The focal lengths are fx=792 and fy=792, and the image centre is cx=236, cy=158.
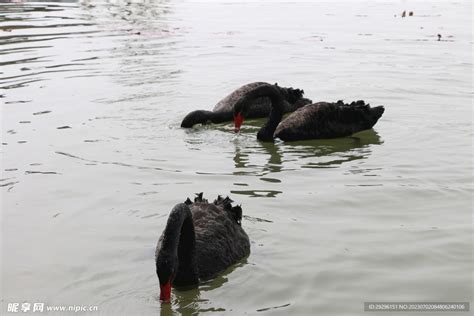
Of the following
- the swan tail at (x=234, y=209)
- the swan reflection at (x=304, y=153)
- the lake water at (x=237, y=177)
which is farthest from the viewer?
the swan reflection at (x=304, y=153)

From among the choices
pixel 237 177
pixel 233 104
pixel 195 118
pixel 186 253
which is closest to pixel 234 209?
pixel 186 253

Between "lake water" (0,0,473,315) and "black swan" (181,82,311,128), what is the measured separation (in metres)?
0.21

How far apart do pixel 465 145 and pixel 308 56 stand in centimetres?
742

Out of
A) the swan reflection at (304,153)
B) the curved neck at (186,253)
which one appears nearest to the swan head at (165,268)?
the curved neck at (186,253)

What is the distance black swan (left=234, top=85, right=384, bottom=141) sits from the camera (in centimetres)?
966

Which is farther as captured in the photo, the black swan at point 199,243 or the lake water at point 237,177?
the lake water at point 237,177

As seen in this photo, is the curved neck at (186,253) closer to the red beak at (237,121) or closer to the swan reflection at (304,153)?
the swan reflection at (304,153)

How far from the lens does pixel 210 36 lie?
1967 cm

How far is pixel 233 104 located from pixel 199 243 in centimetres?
528

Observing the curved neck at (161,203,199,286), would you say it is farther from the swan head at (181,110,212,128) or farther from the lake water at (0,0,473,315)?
the swan head at (181,110,212,128)

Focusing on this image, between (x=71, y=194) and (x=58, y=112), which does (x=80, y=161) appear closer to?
(x=71, y=194)

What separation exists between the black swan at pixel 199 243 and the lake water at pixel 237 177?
0.10 meters

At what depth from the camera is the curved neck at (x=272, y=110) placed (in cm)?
966

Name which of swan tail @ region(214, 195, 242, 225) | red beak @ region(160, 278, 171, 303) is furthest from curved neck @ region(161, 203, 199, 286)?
swan tail @ region(214, 195, 242, 225)
